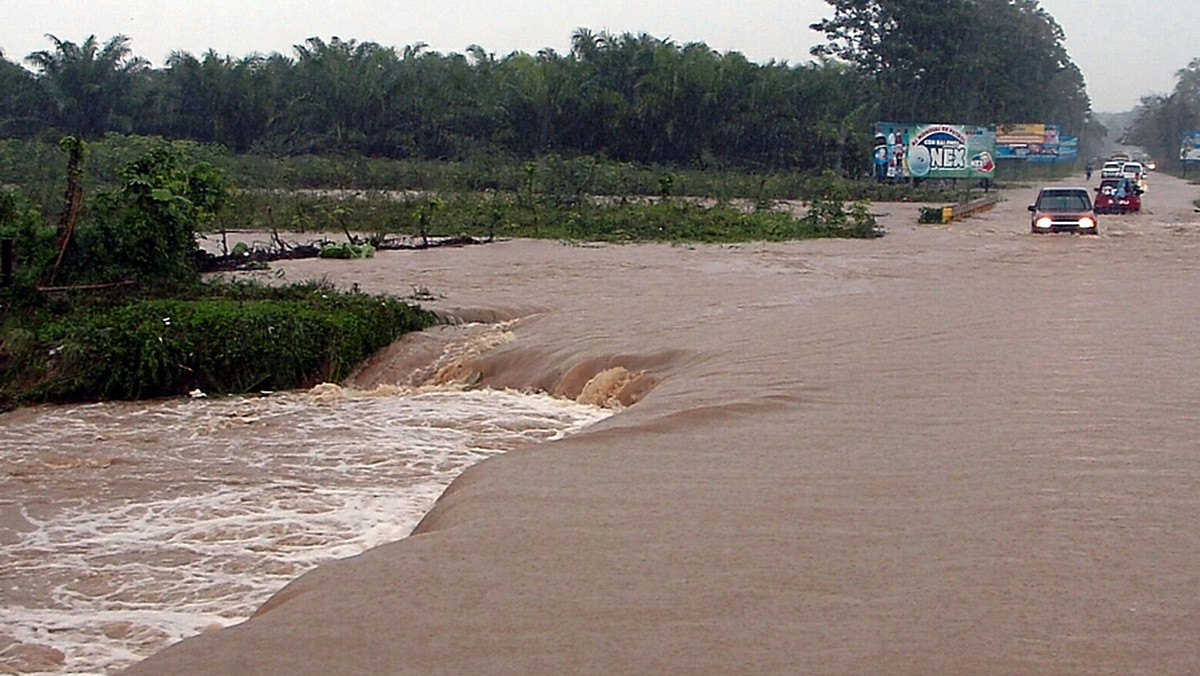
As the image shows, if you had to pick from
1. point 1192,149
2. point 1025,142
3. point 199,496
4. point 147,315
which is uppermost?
point 1025,142

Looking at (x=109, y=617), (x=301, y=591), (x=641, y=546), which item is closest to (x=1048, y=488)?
(x=641, y=546)

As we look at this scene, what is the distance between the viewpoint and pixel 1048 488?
8414 millimetres

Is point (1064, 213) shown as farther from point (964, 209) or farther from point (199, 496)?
point (199, 496)

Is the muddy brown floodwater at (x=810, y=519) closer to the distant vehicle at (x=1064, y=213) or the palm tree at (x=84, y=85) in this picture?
the distant vehicle at (x=1064, y=213)

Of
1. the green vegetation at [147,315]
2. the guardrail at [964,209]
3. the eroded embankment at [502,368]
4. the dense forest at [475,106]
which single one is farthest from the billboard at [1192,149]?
the green vegetation at [147,315]

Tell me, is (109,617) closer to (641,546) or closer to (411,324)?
(641,546)

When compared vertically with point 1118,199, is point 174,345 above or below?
below

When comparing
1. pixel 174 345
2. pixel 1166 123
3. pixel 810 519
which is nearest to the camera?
pixel 810 519

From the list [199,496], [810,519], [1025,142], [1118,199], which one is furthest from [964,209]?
[1025,142]

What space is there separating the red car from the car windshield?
996cm

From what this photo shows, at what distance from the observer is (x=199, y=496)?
32.3 ft

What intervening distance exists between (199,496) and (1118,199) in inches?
1366

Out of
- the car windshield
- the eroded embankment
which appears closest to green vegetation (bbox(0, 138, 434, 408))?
the eroded embankment

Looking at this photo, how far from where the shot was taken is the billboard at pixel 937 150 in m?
49.2
